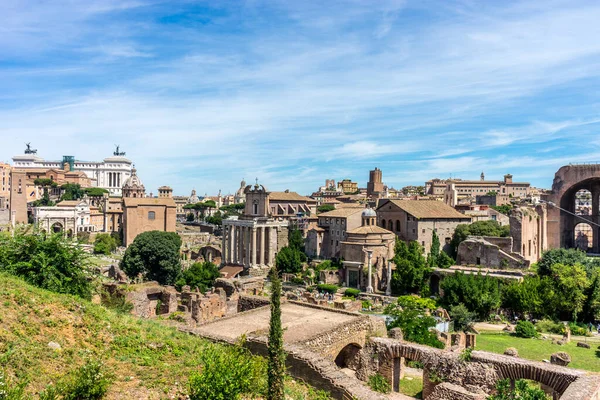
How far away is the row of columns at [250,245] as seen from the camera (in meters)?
58.3

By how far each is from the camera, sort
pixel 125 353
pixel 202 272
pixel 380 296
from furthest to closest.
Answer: pixel 202 272 → pixel 380 296 → pixel 125 353

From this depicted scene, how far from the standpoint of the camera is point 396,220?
55750 millimetres

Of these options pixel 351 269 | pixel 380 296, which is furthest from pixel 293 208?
pixel 380 296

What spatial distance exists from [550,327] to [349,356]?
18.4 m

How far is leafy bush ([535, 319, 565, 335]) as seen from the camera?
94.5 feet

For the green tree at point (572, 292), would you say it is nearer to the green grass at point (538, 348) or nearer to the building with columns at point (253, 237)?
the green grass at point (538, 348)

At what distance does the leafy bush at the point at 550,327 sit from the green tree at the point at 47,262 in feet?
87.1

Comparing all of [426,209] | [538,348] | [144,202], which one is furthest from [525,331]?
[144,202]

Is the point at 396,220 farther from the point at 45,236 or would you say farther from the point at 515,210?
the point at 45,236

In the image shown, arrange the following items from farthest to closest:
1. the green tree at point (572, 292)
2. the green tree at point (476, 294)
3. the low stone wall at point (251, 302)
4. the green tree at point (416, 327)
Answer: the green tree at point (476, 294), the green tree at point (572, 292), the low stone wall at point (251, 302), the green tree at point (416, 327)

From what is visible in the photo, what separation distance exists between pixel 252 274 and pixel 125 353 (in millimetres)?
45130

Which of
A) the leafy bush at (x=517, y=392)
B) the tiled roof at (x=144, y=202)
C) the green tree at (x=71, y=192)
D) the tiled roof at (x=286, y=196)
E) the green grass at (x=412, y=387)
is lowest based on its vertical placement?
the green grass at (x=412, y=387)

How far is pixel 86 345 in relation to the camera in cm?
1094

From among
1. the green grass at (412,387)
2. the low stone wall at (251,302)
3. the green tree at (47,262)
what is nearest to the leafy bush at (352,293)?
the low stone wall at (251,302)
